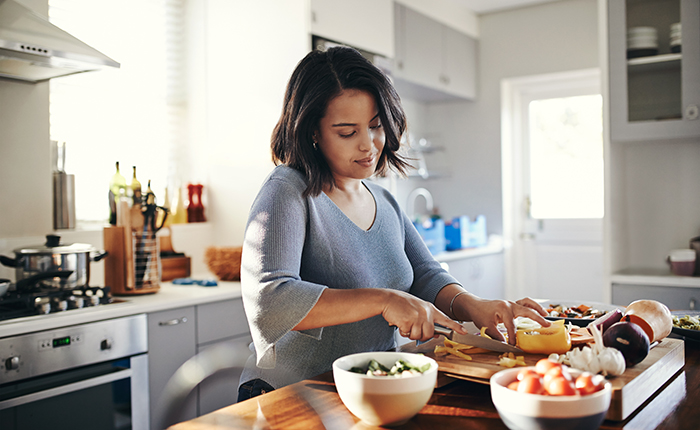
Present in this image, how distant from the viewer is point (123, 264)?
7.39 ft

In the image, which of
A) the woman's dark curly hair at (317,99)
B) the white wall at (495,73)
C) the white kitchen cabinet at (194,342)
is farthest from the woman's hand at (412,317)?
the white wall at (495,73)

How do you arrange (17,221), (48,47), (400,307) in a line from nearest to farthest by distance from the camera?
1. (400,307)
2. (48,47)
3. (17,221)

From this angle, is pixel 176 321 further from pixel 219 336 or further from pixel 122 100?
pixel 122 100

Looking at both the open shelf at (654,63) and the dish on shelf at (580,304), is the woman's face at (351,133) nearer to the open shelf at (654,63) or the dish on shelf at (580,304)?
the dish on shelf at (580,304)

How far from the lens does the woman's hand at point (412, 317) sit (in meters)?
1.04

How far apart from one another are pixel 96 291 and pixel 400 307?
1.46 meters

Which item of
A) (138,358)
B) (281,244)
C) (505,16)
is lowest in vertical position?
(138,358)

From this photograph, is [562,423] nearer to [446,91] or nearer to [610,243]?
[610,243]

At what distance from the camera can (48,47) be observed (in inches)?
75.6

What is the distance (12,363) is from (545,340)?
151 cm

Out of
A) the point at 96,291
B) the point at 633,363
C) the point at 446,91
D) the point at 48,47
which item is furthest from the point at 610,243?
the point at 48,47

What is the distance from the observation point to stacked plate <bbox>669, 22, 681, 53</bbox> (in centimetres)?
280

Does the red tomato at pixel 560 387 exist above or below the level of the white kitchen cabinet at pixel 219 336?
above

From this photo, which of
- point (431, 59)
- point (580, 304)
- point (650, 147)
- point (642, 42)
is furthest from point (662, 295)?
point (431, 59)
